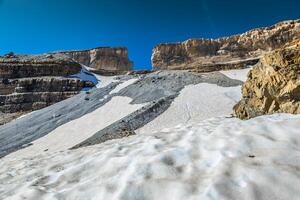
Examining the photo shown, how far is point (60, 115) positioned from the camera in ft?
106

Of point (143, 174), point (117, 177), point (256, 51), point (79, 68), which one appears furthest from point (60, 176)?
point (256, 51)

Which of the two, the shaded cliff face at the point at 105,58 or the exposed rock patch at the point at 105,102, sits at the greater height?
the shaded cliff face at the point at 105,58

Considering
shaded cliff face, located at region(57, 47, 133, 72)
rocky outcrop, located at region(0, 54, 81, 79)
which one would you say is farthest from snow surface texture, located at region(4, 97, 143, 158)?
shaded cliff face, located at region(57, 47, 133, 72)

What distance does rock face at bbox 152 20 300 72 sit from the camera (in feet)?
280

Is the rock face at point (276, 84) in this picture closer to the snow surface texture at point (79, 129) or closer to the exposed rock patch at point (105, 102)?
the exposed rock patch at point (105, 102)

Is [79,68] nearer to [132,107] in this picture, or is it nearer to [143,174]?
[132,107]

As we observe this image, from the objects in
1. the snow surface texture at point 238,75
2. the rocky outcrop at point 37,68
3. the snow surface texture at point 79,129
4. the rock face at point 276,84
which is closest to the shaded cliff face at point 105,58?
the rocky outcrop at point 37,68

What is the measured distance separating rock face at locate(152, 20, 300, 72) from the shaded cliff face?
1179 centimetres

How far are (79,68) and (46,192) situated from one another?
6422 cm

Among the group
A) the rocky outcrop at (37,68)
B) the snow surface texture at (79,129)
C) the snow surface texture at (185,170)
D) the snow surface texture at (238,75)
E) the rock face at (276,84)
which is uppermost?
the rocky outcrop at (37,68)

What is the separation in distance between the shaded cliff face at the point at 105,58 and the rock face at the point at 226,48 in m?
11.8

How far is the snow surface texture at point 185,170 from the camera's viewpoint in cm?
493

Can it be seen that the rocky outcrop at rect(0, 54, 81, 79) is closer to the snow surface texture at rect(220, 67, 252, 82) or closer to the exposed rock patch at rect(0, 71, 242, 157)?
the exposed rock patch at rect(0, 71, 242, 157)

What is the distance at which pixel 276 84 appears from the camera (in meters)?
10.9
